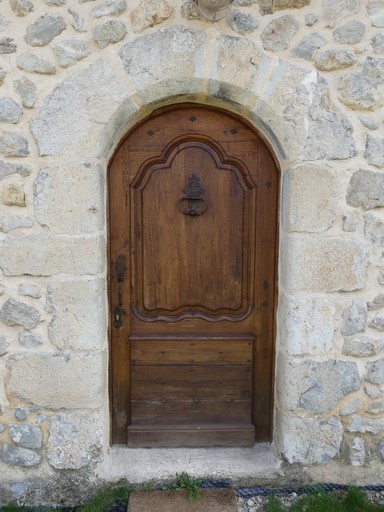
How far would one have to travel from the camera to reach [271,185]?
2254 millimetres

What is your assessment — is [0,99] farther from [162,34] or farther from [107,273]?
[107,273]

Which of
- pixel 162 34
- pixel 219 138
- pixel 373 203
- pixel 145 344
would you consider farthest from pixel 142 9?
pixel 145 344

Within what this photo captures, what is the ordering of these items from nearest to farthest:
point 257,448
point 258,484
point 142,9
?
1. point 142,9
2. point 258,484
3. point 257,448

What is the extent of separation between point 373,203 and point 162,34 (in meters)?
1.40

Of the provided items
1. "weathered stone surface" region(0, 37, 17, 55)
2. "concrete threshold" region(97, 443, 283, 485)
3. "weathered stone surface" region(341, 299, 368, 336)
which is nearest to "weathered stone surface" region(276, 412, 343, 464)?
"concrete threshold" region(97, 443, 283, 485)

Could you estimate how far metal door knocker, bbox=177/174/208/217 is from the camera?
87.3 inches

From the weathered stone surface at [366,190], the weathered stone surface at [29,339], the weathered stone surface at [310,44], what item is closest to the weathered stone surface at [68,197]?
the weathered stone surface at [29,339]

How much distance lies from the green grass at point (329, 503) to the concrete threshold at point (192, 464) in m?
0.16

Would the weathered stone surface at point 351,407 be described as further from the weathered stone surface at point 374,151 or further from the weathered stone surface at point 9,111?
Result: the weathered stone surface at point 9,111

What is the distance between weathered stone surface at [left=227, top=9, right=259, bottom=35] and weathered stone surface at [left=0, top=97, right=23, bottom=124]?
3.83 ft

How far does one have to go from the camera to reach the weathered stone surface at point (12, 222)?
2018mm

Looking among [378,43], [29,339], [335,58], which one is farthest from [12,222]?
[378,43]

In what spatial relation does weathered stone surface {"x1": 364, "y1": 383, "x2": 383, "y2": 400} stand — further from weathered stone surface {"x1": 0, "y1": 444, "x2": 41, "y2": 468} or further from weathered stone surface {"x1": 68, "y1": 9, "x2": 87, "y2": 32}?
weathered stone surface {"x1": 68, "y1": 9, "x2": 87, "y2": 32}

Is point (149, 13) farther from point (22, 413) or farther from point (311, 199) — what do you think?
point (22, 413)
